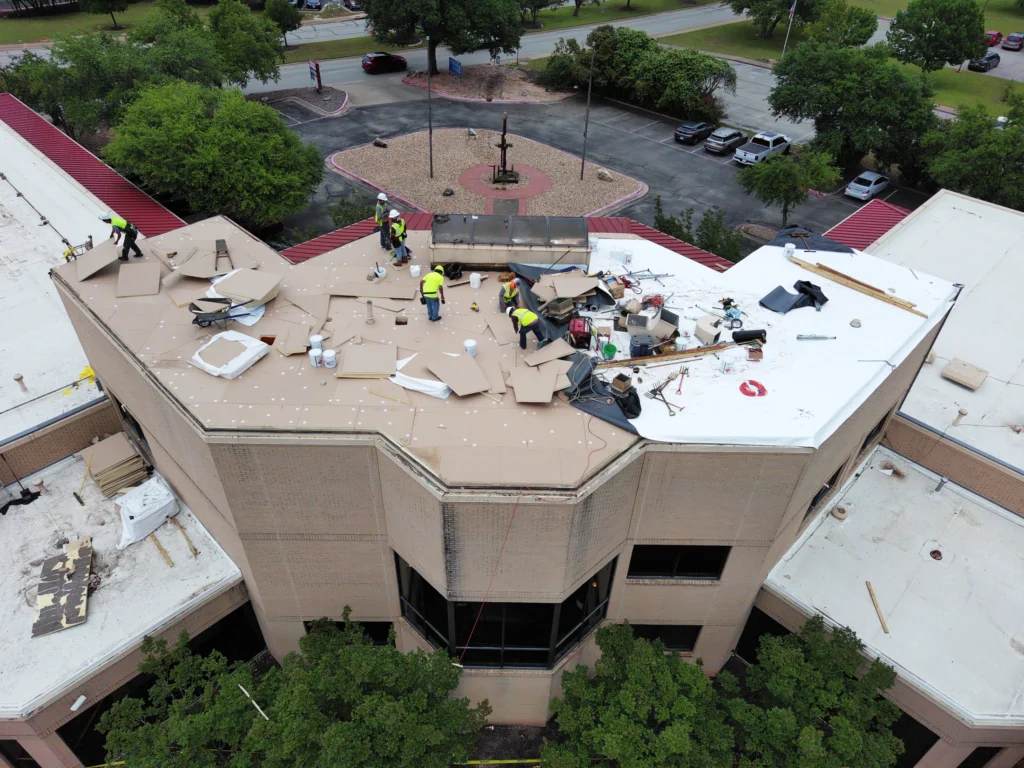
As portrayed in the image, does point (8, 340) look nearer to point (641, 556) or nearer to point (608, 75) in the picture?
point (641, 556)

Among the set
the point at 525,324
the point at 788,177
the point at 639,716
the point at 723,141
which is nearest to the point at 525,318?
the point at 525,324

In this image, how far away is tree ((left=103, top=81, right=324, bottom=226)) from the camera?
3459 cm

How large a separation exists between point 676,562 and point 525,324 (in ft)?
23.2

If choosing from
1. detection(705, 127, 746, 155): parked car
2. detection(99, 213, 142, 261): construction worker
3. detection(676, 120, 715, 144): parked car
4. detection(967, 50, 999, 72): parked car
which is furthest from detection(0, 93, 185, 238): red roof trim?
detection(967, 50, 999, 72): parked car

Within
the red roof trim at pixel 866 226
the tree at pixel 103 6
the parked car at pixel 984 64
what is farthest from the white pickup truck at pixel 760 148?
the tree at pixel 103 6

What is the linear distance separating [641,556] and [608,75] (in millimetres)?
59329

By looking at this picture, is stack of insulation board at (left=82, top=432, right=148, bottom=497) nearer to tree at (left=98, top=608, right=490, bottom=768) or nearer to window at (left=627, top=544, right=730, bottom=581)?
tree at (left=98, top=608, right=490, bottom=768)

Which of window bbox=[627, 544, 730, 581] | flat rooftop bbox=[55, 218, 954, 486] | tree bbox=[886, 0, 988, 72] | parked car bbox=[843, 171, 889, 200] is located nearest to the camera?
flat rooftop bbox=[55, 218, 954, 486]

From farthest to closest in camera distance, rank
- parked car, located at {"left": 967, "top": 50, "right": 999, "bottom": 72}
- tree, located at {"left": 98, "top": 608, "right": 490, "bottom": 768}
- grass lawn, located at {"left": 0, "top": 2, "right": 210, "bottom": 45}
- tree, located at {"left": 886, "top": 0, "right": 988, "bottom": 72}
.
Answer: parked car, located at {"left": 967, "top": 50, "right": 999, "bottom": 72} < grass lawn, located at {"left": 0, "top": 2, "right": 210, "bottom": 45} < tree, located at {"left": 886, "top": 0, "right": 988, "bottom": 72} < tree, located at {"left": 98, "top": 608, "right": 490, "bottom": 768}

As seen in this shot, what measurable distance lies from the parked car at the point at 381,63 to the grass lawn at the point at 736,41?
34.3 m

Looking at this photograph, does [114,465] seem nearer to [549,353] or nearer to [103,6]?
[549,353]

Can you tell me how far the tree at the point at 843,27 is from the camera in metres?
61.3

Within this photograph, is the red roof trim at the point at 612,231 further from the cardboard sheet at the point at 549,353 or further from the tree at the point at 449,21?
the tree at the point at 449,21

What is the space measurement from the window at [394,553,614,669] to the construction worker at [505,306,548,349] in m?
5.78
